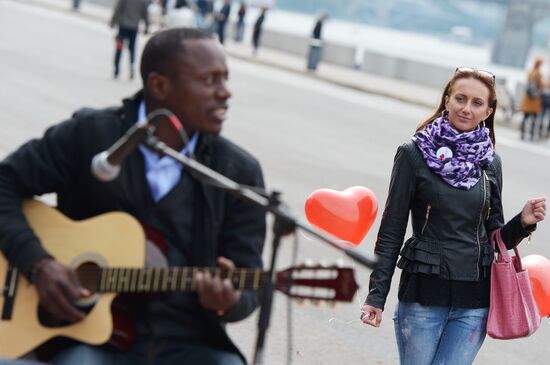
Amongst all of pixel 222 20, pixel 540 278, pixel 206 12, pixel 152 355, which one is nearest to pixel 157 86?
pixel 152 355

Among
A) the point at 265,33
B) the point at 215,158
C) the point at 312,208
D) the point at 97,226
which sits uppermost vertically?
the point at 215,158

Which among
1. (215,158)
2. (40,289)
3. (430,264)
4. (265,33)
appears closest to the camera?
(40,289)

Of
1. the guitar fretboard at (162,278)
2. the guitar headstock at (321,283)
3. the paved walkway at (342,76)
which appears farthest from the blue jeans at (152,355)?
the paved walkway at (342,76)

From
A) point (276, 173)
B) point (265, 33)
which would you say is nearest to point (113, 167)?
point (276, 173)

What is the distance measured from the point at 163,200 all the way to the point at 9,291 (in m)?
0.54

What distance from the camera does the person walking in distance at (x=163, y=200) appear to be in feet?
10.8

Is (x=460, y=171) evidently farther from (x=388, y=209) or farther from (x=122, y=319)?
(x=122, y=319)

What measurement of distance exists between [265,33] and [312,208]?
31430mm

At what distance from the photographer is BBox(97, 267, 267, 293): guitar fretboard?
319cm

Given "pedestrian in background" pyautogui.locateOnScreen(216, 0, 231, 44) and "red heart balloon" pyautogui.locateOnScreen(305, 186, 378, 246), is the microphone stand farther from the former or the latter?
"pedestrian in background" pyautogui.locateOnScreen(216, 0, 231, 44)

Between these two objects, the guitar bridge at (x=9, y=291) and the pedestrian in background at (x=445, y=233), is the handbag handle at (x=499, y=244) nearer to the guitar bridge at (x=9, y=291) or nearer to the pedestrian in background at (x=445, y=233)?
the pedestrian in background at (x=445, y=233)

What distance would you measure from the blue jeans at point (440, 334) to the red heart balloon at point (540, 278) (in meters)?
1.22

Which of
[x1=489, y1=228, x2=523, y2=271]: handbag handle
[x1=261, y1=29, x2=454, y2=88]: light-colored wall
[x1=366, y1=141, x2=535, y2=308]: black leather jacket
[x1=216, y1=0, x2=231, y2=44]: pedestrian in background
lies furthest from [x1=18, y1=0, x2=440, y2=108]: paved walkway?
[x1=366, y1=141, x2=535, y2=308]: black leather jacket

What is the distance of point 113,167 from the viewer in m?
3.02
